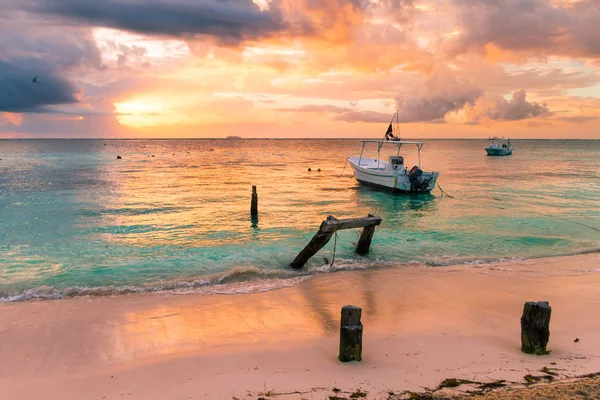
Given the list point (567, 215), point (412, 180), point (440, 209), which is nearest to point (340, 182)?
point (412, 180)

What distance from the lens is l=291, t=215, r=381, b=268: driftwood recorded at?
1301 cm

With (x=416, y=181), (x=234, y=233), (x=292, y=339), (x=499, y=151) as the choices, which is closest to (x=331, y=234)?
(x=292, y=339)

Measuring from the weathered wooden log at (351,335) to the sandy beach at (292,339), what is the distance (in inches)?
7.6

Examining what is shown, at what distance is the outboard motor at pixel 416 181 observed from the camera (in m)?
35.1

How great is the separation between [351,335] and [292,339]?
192cm

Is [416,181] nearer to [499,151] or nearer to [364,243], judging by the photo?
[364,243]

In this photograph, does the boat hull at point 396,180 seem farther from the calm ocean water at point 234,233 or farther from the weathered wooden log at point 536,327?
the weathered wooden log at point 536,327

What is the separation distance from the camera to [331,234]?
13.4 meters

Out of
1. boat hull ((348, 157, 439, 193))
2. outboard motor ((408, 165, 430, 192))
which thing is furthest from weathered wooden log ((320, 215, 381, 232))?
boat hull ((348, 157, 439, 193))

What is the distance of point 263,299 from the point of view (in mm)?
11641

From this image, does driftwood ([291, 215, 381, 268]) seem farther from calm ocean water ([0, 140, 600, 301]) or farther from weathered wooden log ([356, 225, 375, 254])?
calm ocean water ([0, 140, 600, 301])

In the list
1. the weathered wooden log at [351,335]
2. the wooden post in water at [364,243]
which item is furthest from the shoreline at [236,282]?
the weathered wooden log at [351,335]

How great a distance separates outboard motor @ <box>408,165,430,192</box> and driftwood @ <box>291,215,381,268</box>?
795 inches

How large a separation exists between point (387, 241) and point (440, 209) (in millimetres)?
11678
